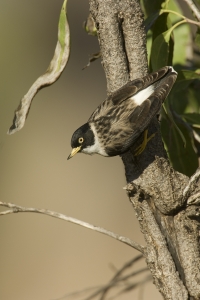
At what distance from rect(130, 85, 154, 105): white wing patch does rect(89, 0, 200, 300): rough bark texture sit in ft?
2.34

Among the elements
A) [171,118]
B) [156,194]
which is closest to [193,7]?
[171,118]

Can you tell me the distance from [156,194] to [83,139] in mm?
1419

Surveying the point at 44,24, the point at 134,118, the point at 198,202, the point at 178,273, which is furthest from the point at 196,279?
the point at 44,24

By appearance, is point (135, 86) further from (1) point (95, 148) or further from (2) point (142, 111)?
(1) point (95, 148)

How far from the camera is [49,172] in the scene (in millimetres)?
9375

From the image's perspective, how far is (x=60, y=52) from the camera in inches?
154

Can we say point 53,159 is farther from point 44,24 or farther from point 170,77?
point 170,77

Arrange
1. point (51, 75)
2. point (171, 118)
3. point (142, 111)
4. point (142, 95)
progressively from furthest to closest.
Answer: point (142, 95), point (142, 111), point (171, 118), point (51, 75)

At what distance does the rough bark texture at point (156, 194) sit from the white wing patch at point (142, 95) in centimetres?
71

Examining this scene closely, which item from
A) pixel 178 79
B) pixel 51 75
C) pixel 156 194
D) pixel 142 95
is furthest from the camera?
pixel 178 79

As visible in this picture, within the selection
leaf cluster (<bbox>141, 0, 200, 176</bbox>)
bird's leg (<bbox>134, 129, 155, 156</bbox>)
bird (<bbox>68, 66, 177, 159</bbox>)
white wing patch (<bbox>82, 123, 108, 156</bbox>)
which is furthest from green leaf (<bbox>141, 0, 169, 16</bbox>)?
bird's leg (<bbox>134, 129, 155, 156</bbox>)

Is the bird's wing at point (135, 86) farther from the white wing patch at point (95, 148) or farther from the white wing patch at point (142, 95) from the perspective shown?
the white wing patch at point (95, 148)

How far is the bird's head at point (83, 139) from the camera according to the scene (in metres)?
4.69

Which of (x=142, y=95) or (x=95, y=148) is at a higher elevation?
(x=142, y=95)
